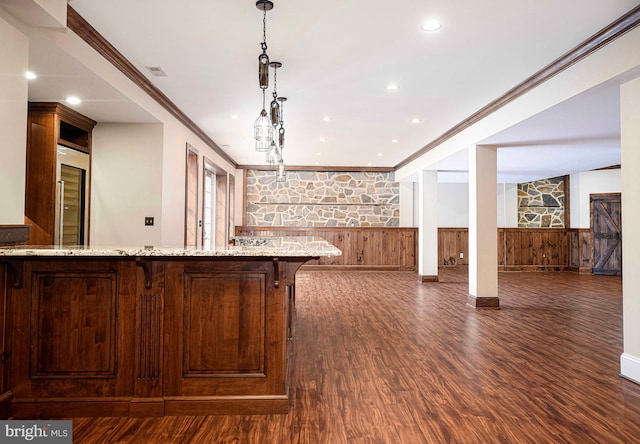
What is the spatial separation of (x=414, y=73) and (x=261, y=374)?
3.10 meters

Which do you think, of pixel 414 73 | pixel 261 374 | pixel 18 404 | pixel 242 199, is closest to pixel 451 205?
pixel 242 199

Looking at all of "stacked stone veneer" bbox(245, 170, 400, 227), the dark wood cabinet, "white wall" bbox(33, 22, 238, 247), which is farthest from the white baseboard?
"stacked stone veneer" bbox(245, 170, 400, 227)

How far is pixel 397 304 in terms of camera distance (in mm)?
5758

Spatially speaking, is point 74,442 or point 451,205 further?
point 451,205

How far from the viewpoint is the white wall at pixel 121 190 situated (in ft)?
15.5

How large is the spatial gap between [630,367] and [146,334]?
3.29 meters

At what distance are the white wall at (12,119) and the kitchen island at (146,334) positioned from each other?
1.13 feet

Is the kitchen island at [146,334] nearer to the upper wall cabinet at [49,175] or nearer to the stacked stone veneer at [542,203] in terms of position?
the upper wall cabinet at [49,175]

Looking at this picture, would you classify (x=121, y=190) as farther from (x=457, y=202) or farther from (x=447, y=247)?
(x=457, y=202)

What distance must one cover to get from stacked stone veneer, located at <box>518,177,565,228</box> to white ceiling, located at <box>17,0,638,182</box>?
4.97 metres

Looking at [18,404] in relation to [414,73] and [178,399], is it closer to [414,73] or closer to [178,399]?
[178,399]

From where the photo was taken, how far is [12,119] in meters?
2.43

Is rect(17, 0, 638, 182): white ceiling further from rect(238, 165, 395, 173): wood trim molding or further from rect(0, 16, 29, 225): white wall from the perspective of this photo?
rect(238, 165, 395, 173): wood trim molding

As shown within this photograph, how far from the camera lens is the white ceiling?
2846mm
